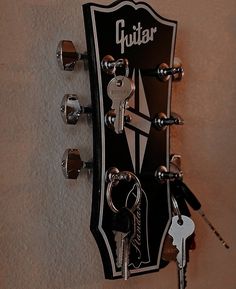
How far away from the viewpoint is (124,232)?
0.80 m

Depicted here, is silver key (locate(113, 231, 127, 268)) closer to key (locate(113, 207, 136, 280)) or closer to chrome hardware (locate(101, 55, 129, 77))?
key (locate(113, 207, 136, 280))

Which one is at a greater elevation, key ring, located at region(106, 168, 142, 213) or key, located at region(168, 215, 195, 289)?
key ring, located at region(106, 168, 142, 213)

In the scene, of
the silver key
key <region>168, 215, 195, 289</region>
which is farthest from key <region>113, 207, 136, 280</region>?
key <region>168, 215, 195, 289</region>

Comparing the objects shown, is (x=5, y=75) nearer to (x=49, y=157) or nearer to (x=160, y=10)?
(x=49, y=157)

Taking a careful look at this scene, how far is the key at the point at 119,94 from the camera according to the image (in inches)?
31.2

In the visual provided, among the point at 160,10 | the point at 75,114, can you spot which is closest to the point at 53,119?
the point at 75,114

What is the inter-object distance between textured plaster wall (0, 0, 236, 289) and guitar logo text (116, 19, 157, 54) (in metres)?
0.06

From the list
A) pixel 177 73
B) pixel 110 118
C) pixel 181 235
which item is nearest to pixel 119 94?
pixel 110 118

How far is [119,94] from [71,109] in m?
0.08

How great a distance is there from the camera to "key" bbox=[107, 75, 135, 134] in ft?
2.60

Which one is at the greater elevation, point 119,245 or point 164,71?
point 164,71

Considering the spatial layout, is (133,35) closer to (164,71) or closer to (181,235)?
(164,71)

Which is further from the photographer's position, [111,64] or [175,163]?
[175,163]

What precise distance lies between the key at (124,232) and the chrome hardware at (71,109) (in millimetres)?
159
